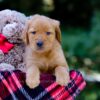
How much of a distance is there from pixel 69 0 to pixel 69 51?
3.14 feet

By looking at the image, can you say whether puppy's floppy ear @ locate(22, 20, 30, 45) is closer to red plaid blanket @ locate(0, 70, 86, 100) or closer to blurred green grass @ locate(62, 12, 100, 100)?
red plaid blanket @ locate(0, 70, 86, 100)

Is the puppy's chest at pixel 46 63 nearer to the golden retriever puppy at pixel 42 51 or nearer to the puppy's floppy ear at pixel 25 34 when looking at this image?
the golden retriever puppy at pixel 42 51

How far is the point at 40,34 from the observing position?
2293 mm

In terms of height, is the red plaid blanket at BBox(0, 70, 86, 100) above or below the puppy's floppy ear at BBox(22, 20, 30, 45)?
below

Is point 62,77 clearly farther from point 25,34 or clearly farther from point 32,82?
point 25,34

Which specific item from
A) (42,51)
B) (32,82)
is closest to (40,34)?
(42,51)

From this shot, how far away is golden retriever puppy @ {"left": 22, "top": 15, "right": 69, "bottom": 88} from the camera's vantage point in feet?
7.52

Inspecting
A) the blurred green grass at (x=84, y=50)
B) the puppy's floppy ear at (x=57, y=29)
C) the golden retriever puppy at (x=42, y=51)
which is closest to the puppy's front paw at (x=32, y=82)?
the golden retriever puppy at (x=42, y=51)

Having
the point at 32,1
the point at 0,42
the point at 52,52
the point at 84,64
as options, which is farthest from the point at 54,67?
the point at 32,1

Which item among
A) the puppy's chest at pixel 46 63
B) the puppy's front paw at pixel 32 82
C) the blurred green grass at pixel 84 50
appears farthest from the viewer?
the blurred green grass at pixel 84 50

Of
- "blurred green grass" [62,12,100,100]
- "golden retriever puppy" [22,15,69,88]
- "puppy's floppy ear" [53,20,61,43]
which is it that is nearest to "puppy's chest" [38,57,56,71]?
"golden retriever puppy" [22,15,69,88]

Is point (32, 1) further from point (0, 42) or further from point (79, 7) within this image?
point (0, 42)

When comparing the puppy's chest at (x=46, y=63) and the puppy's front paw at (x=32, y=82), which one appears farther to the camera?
the puppy's chest at (x=46, y=63)

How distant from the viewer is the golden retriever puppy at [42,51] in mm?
2293
